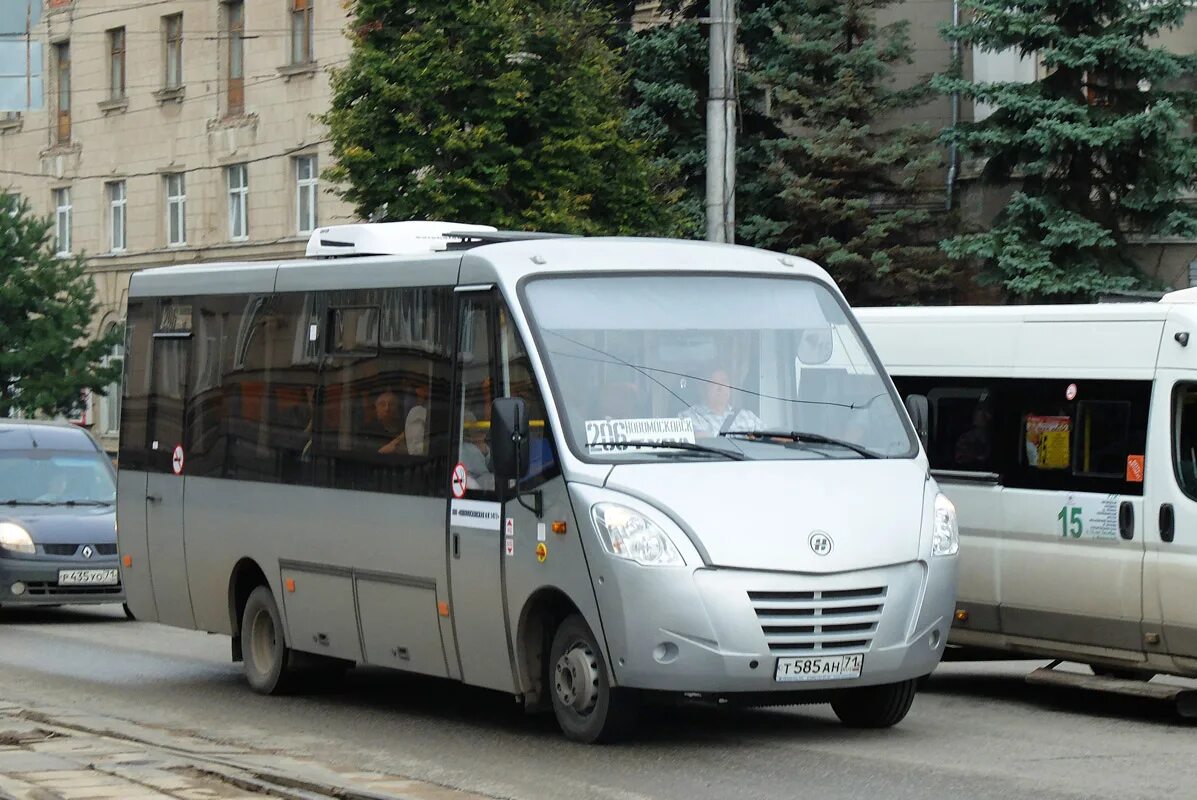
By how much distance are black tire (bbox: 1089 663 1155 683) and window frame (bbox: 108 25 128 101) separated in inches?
1760

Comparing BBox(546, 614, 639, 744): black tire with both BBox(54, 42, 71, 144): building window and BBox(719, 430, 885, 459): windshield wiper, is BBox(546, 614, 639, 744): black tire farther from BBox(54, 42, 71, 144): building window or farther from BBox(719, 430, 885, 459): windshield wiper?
BBox(54, 42, 71, 144): building window

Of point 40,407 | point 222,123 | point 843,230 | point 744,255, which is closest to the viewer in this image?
point 744,255

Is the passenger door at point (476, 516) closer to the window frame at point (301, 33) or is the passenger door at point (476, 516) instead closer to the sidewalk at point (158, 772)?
the sidewalk at point (158, 772)

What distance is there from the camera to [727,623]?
9.72m

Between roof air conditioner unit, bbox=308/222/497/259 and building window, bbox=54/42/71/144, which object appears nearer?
roof air conditioner unit, bbox=308/222/497/259

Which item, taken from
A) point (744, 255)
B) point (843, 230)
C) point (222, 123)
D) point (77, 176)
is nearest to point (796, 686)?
point (744, 255)

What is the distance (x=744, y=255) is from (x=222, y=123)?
131 ft

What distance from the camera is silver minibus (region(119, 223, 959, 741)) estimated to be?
982cm

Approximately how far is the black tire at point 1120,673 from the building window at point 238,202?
3813cm

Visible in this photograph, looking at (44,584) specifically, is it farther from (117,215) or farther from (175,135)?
(117,215)

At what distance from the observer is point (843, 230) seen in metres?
30.6

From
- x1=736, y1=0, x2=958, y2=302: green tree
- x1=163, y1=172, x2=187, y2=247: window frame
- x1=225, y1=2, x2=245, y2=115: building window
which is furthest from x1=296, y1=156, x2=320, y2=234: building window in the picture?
x1=736, y1=0, x2=958, y2=302: green tree

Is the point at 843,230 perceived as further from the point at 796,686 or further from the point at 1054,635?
the point at 796,686

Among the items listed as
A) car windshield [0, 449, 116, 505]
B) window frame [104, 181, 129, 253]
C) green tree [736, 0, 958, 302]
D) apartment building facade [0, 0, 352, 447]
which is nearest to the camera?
car windshield [0, 449, 116, 505]
